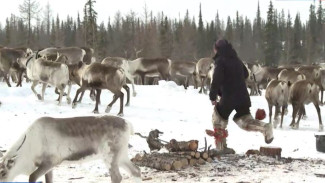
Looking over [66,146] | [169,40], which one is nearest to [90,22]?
[169,40]

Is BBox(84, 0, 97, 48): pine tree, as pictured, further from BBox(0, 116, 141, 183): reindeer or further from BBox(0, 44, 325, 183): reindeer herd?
BBox(0, 116, 141, 183): reindeer

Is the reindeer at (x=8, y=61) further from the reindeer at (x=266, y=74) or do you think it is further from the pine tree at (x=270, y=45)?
the pine tree at (x=270, y=45)

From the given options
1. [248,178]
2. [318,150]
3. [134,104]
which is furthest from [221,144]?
[134,104]

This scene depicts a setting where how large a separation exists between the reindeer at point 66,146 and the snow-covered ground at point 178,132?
1063 mm

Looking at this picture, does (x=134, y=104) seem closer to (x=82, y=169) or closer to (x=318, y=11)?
(x=82, y=169)

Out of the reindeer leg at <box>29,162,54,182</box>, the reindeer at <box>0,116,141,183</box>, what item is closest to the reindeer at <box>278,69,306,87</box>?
the reindeer at <box>0,116,141,183</box>

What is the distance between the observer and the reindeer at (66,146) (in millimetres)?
5590

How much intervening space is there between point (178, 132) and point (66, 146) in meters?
6.24

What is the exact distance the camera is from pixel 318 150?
1002 centimetres

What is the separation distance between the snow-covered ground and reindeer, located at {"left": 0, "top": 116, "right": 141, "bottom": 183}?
1.06 meters

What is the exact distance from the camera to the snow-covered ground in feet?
23.9

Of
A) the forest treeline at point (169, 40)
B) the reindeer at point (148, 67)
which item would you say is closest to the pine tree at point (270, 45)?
the forest treeline at point (169, 40)

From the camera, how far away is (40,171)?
557 cm

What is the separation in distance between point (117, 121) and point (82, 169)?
2.00 m
